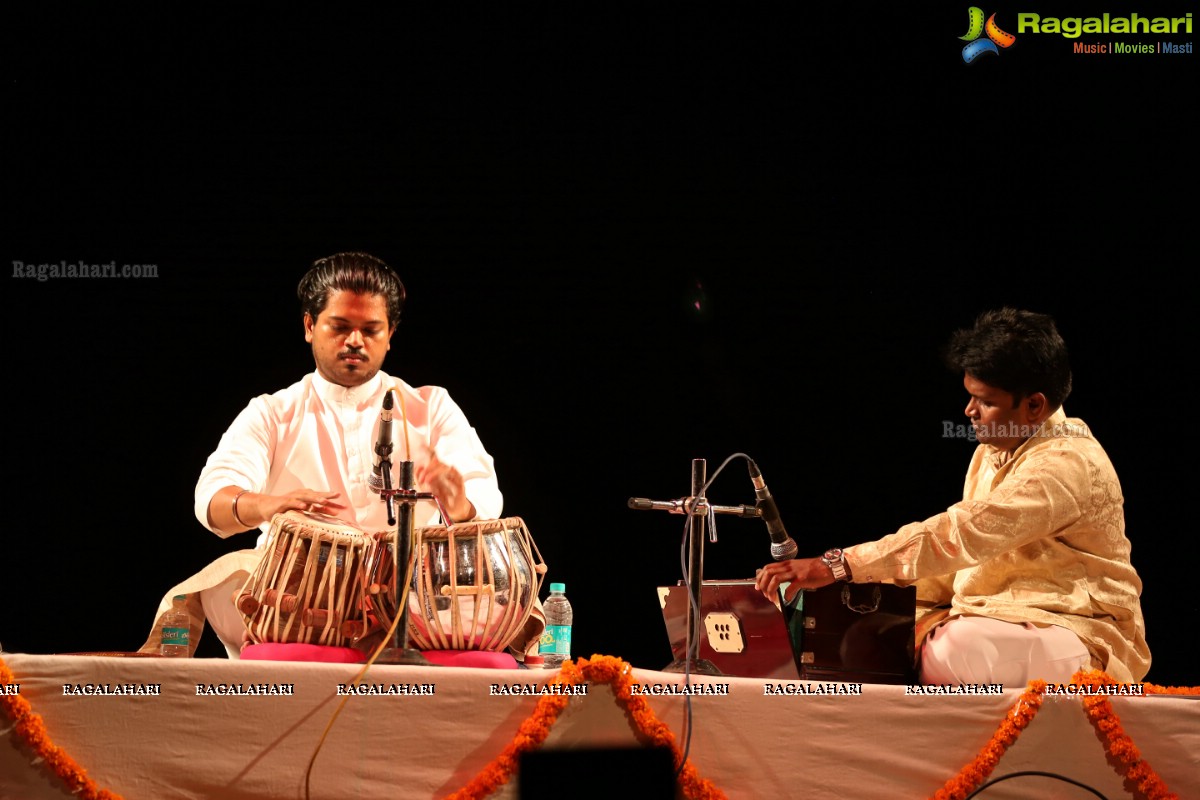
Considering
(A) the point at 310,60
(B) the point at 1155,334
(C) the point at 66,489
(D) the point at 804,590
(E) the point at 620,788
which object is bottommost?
(E) the point at 620,788

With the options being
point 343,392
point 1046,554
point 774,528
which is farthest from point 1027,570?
point 343,392

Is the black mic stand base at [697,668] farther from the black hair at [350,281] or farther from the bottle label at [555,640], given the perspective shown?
the black hair at [350,281]

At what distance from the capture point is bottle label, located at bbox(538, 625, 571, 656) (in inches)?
139

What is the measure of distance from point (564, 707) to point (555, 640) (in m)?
0.90

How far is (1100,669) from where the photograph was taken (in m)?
3.07

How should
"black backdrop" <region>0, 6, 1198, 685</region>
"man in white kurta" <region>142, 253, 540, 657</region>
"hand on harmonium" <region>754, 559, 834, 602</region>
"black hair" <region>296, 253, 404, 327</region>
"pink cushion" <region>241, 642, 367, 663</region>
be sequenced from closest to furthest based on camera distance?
"pink cushion" <region>241, 642, 367, 663</region>, "hand on harmonium" <region>754, 559, 834, 602</region>, "man in white kurta" <region>142, 253, 540, 657</region>, "black hair" <region>296, 253, 404, 327</region>, "black backdrop" <region>0, 6, 1198, 685</region>

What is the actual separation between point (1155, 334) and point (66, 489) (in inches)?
175

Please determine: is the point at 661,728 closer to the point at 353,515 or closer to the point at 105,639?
the point at 353,515

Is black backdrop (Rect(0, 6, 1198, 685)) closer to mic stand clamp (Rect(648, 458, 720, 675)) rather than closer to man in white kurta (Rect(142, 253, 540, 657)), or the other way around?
man in white kurta (Rect(142, 253, 540, 657))

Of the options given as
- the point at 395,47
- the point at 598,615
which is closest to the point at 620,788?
the point at 598,615

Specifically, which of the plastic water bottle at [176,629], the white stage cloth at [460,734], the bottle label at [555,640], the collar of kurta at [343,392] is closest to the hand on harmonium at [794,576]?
the white stage cloth at [460,734]

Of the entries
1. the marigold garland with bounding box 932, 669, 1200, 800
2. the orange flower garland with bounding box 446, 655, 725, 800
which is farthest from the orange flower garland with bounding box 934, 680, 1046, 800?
the orange flower garland with bounding box 446, 655, 725, 800

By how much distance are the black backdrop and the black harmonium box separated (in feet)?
5.20

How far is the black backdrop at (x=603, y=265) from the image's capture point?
174 inches
